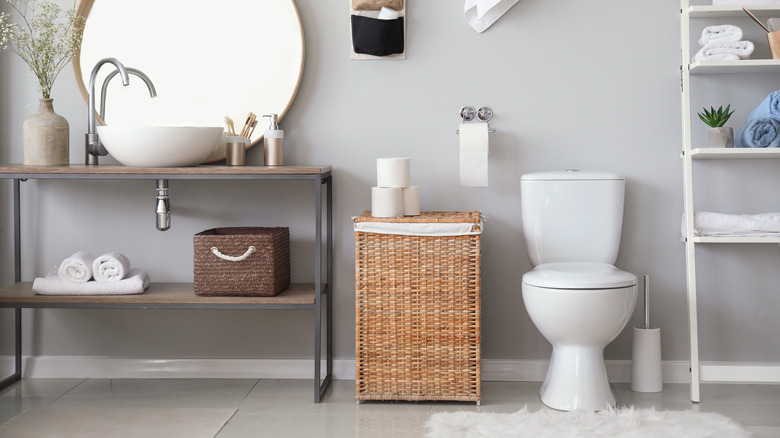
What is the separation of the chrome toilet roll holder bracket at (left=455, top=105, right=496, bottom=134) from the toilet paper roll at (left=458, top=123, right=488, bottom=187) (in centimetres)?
6

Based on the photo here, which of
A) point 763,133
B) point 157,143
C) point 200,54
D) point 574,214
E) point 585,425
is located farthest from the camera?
point 200,54

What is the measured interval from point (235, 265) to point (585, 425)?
4.20 ft

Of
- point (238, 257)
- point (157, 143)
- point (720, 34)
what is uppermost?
point (720, 34)

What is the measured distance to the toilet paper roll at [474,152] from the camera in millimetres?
2754

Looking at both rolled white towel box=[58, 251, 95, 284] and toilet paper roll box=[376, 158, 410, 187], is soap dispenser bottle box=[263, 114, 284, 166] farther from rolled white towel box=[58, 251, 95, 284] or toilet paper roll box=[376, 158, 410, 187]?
rolled white towel box=[58, 251, 95, 284]

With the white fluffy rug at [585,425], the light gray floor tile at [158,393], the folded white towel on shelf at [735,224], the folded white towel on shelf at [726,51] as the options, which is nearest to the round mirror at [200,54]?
the light gray floor tile at [158,393]

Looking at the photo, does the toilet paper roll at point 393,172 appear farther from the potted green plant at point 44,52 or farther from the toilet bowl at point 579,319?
the potted green plant at point 44,52

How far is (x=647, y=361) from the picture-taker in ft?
8.95

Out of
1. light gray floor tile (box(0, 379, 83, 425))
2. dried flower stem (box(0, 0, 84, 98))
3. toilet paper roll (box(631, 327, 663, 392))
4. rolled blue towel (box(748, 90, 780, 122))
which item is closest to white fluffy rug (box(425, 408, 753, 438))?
toilet paper roll (box(631, 327, 663, 392))

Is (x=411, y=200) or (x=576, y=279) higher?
(x=411, y=200)

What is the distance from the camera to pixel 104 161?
9.40 feet

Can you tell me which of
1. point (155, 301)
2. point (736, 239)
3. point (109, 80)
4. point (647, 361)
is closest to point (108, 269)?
point (155, 301)

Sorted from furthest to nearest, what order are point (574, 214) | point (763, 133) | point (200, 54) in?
point (200, 54)
point (574, 214)
point (763, 133)

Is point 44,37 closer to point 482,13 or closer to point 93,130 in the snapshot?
point 93,130
